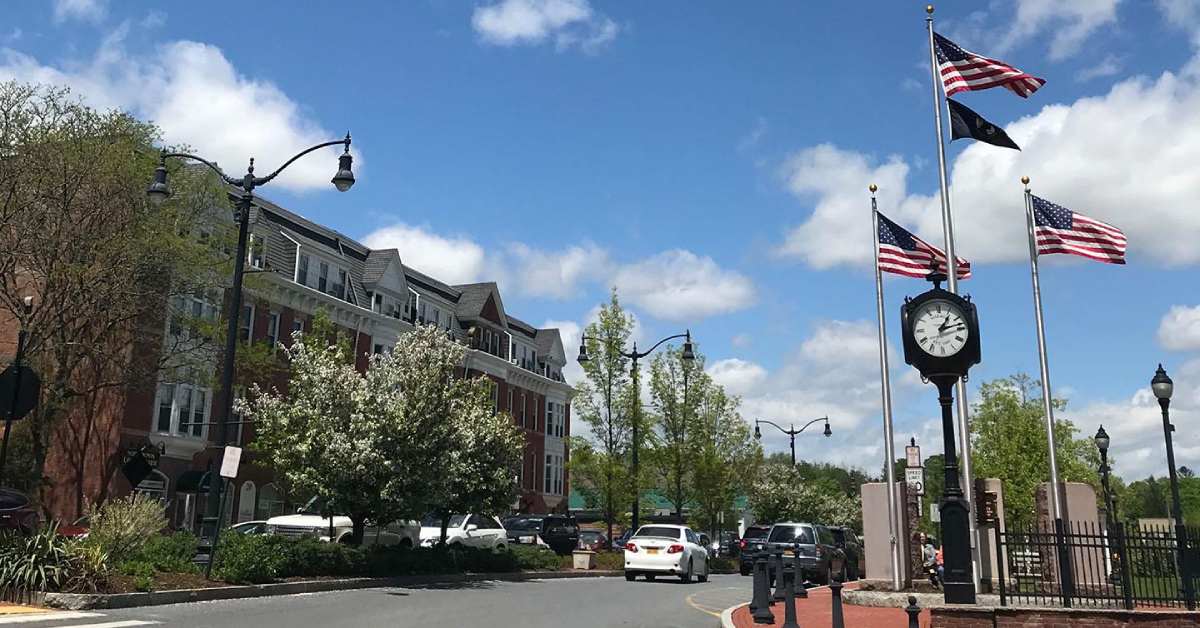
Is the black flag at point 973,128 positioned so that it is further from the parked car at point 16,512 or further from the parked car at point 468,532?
the parked car at point 16,512

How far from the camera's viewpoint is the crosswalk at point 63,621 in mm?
11102

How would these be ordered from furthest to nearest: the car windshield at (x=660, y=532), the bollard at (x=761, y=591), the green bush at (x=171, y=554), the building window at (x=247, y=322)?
the building window at (x=247, y=322), the car windshield at (x=660, y=532), the green bush at (x=171, y=554), the bollard at (x=761, y=591)

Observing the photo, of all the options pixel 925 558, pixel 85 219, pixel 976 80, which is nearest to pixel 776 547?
pixel 925 558

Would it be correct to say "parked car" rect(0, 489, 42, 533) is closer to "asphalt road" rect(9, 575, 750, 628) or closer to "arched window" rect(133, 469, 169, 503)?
"asphalt road" rect(9, 575, 750, 628)

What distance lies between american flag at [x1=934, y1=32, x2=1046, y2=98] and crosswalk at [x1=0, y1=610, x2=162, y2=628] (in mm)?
15843

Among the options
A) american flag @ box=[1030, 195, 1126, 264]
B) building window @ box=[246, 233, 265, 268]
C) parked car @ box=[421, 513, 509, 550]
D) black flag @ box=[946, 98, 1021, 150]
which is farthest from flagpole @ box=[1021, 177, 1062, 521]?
building window @ box=[246, 233, 265, 268]

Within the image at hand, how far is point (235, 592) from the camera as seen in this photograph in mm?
15586

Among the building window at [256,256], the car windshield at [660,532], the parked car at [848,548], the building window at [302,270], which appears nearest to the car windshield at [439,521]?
the car windshield at [660,532]

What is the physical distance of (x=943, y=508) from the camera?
11.7 meters

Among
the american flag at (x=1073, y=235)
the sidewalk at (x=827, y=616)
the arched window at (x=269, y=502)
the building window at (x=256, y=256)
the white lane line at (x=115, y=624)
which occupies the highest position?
the building window at (x=256, y=256)

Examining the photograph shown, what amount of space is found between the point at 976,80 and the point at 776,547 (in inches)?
518

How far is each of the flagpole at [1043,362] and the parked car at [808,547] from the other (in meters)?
7.67

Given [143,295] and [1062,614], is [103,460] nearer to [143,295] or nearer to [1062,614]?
[143,295]

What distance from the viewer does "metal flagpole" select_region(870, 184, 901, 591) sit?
18828 millimetres
